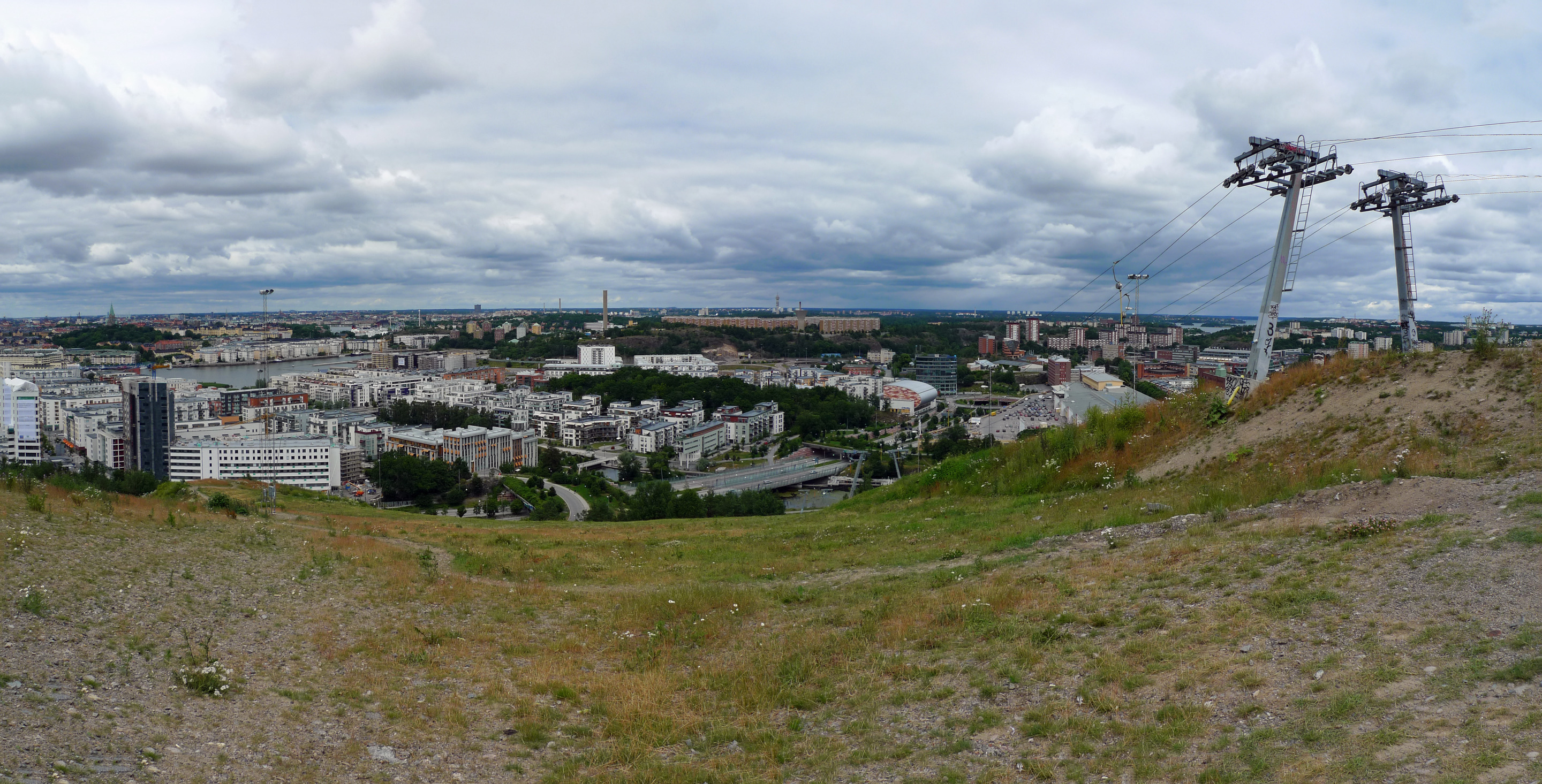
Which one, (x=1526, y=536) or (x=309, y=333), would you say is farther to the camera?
(x=309, y=333)

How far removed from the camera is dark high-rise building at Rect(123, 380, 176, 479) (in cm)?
4991

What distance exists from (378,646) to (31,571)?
9.79 ft

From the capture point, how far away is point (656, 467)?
5303 centimetres

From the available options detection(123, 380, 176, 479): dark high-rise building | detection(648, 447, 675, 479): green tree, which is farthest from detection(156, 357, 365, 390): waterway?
detection(648, 447, 675, 479): green tree

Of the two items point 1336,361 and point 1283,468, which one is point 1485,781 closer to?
point 1283,468

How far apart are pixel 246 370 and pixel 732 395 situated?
9536 centimetres

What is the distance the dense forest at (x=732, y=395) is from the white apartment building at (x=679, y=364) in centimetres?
765

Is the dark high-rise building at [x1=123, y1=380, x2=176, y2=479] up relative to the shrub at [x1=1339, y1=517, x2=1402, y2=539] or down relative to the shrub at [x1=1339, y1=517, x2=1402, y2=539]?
down

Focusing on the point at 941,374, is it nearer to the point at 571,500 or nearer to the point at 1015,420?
the point at 1015,420

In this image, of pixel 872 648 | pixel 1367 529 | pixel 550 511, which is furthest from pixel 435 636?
pixel 550 511

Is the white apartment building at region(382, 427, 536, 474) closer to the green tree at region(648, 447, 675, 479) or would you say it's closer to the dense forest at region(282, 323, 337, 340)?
the green tree at region(648, 447, 675, 479)

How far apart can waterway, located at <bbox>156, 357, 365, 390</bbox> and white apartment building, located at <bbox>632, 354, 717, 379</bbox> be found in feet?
160

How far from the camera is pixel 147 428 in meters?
50.5

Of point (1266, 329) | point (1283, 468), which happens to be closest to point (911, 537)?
point (1283, 468)
